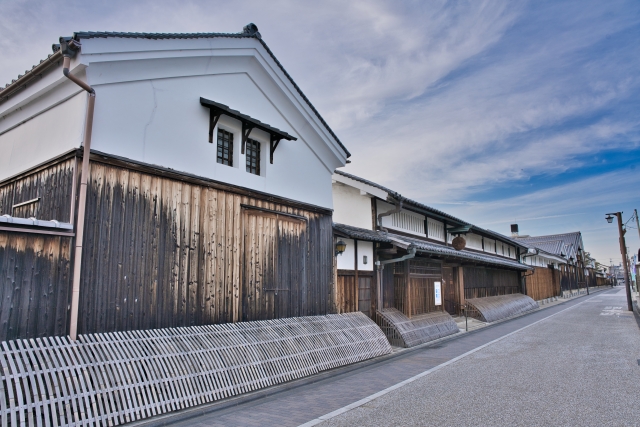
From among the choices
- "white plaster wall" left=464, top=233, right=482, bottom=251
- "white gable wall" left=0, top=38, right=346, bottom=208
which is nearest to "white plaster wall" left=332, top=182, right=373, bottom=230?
"white gable wall" left=0, top=38, right=346, bottom=208

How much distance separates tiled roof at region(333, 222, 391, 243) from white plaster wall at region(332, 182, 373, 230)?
0.36 meters

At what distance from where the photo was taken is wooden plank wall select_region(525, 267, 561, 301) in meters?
34.4

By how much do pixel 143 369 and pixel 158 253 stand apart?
7.01ft

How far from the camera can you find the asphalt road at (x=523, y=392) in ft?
20.0

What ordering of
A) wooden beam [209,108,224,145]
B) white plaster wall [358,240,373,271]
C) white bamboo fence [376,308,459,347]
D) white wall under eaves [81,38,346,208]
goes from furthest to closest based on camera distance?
white plaster wall [358,240,373,271] < white bamboo fence [376,308,459,347] < wooden beam [209,108,224,145] < white wall under eaves [81,38,346,208]

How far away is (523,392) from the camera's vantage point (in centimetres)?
754

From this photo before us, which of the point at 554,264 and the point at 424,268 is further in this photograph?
the point at 554,264

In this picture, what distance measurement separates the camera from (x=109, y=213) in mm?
6859

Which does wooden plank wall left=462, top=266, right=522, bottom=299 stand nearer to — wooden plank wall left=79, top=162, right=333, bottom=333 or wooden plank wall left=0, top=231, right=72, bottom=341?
wooden plank wall left=79, top=162, right=333, bottom=333

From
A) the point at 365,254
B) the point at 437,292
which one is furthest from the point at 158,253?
the point at 437,292

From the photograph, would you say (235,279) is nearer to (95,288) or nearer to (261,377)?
(261,377)

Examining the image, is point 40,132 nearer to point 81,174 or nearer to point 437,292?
point 81,174

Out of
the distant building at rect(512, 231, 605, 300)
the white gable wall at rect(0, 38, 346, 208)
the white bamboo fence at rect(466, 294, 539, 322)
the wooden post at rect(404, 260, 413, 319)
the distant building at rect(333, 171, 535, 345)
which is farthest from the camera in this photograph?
the distant building at rect(512, 231, 605, 300)

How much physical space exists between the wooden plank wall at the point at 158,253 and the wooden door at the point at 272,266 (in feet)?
0.37
